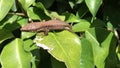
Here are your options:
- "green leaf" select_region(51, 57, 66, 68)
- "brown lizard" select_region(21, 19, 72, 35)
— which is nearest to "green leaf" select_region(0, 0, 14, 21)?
"brown lizard" select_region(21, 19, 72, 35)

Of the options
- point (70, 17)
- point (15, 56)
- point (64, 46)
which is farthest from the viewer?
point (70, 17)

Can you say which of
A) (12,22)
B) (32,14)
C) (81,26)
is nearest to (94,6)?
(81,26)

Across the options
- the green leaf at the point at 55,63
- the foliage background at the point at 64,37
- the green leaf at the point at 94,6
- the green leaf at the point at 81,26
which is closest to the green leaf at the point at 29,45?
the foliage background at the point at 64,37

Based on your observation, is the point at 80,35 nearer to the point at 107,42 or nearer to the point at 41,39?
the point at 107,42

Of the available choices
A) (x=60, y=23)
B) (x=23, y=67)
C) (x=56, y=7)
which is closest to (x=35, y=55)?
(x=23, y=67)

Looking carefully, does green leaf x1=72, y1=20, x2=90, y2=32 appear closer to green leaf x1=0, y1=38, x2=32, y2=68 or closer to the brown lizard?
the brown lizard

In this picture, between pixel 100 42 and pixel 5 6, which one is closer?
pixel 5 6

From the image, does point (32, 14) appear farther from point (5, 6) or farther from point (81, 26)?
point (81, 26)

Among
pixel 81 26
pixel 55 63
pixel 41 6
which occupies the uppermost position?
pixel 41 6
